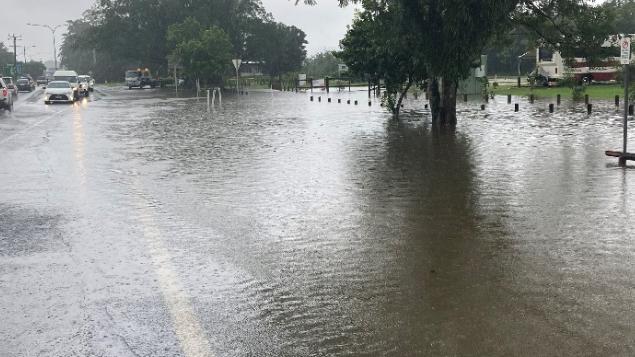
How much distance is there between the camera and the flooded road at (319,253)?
536 centimetres

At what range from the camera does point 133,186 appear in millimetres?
12258

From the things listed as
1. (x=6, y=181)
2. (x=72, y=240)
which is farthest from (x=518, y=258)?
(x=6, y=181)

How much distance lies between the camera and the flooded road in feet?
17.6

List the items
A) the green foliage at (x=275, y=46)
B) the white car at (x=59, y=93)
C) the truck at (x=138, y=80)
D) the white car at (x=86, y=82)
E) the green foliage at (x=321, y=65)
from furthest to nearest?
1. the green foliage at (x=321, y=65)
2. the green foliage at (x=275, y=46)
3. the truck at (x=138, y=80)
4. the white car at (x=86, y=82)
5. the white car at (x=59, y=93)

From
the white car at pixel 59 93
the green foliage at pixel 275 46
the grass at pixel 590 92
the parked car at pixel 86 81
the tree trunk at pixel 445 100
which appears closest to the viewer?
the tree trunk at pixel 445 100

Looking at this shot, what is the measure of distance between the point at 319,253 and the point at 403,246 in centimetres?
98

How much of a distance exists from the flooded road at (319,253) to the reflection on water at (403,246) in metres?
0.03

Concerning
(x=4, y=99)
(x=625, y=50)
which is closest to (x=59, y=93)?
(x=4, y=99)

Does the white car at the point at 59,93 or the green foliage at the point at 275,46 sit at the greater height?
the green foliage at the point at 275,46

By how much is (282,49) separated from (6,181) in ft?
249

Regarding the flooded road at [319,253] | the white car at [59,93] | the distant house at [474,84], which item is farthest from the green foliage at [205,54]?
the flooded road at [319,253]

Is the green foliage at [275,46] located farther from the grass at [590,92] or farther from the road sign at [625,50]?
the road sign at [625,50]

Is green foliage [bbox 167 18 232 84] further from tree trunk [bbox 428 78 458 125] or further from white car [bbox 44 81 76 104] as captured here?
tree trunk [bbox 428 78 458 125]

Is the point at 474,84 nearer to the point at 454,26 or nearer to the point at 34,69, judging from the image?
Result: the point at 454,26
